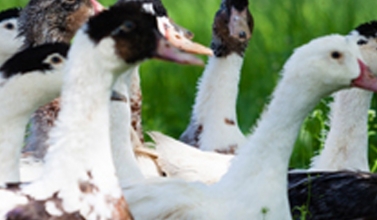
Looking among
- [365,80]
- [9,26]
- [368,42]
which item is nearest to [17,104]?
[365,80]

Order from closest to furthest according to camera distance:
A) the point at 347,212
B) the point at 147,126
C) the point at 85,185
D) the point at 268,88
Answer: the point at 85,185
the point at 347,212
the point at 147,126
the point at 268,88

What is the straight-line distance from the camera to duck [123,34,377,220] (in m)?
5.64

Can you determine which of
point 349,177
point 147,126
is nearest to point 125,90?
point 349,177

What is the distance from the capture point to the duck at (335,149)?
23.3ft

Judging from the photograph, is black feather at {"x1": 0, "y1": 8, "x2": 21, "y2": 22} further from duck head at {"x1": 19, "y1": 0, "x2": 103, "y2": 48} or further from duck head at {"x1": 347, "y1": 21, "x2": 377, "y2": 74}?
duck head at {"x1": 347, "y1": 21, "x2": 377, "y2": 74}

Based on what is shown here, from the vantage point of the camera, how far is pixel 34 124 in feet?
23.2

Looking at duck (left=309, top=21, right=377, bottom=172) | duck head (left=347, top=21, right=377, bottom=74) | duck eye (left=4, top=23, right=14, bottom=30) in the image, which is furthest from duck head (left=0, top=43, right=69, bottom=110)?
duck head (left=347, top=21, right=377, bottom=74)

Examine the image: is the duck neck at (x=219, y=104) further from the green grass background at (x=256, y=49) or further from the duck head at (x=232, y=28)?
the green grass background at (x=256, y=49)

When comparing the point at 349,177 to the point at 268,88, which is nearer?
the point at 349,177

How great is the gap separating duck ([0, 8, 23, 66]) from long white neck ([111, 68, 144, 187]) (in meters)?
0.98

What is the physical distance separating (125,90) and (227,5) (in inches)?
78.0

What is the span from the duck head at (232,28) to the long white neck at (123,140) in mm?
1813

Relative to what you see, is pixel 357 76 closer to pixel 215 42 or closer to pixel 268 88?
pixel 215 42

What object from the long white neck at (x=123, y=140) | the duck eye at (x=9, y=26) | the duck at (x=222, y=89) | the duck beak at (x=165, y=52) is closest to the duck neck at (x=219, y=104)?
the duck at (x=222, y=89)
